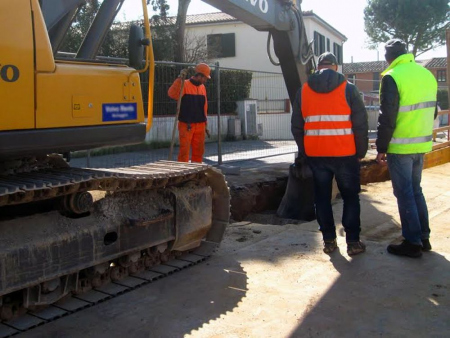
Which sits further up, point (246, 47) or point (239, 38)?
point (239, 38)

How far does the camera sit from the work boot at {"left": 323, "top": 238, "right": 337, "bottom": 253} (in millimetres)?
5129

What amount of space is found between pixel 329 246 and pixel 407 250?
27.4 inches

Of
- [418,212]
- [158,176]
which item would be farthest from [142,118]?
[418,212]

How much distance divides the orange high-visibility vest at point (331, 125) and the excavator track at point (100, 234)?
39.8 inches

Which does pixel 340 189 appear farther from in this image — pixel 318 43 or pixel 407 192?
pixel 318 43

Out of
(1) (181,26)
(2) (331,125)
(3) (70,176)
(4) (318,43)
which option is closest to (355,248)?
(2) (331,125)

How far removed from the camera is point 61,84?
3637 mm

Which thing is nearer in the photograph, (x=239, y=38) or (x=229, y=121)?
(x=229, y=121)

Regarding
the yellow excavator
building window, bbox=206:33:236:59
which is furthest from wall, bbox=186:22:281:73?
the yellow excavator

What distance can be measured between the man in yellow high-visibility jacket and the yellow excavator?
1781 millimetres

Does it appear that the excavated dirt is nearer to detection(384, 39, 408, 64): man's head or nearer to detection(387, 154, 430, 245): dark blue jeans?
detection(387, 154, 430, 245): dark blue jeans

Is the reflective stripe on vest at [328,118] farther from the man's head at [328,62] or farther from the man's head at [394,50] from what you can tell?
the man's head at [394,50]

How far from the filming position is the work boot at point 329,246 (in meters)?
5.13

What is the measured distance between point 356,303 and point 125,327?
1.63m
